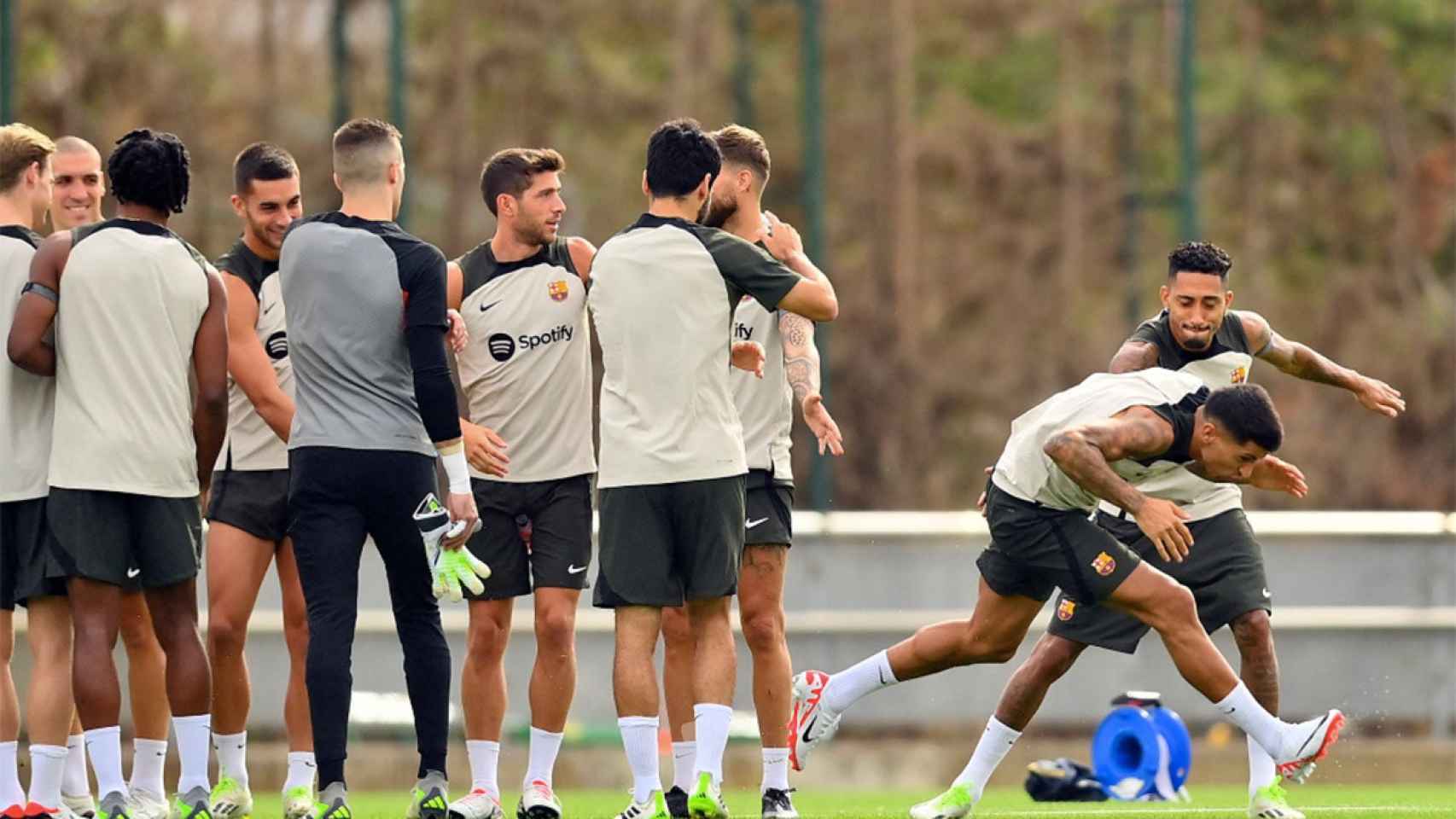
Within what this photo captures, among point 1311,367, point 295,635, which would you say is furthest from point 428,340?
point 1311,367

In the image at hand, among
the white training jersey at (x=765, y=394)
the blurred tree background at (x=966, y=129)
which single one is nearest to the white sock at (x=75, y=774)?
the white training jersey at (x=765, y=394)

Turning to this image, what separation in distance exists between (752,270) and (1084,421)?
52.9 inches

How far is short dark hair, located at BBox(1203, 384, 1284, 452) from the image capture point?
8648 mm

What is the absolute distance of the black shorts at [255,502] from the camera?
9.56 meters

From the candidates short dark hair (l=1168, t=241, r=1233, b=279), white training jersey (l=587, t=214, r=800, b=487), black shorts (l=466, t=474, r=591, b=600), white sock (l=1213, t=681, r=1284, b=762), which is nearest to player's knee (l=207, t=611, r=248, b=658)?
black shorts (l=466, t=474, r=591, b=600)

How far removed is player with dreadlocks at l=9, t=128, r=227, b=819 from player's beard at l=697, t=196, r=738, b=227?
2076 mm

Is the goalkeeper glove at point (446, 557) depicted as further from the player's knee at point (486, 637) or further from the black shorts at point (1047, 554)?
the black shorts at point (1047, 554)

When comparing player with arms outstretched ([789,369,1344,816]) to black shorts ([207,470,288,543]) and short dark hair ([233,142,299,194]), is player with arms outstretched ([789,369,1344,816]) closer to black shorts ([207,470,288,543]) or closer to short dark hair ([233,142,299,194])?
black shorts ([207,470,288,543])

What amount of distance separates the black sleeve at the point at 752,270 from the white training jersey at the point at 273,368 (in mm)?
1904

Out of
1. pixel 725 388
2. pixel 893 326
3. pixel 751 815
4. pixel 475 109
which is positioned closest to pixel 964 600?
pixel 751 815

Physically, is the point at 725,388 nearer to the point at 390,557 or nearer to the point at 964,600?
the point at 390,557

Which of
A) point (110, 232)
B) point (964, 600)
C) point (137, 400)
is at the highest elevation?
point (110, 232)

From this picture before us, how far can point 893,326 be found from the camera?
33.5m

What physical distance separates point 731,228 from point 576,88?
93.4 ft
